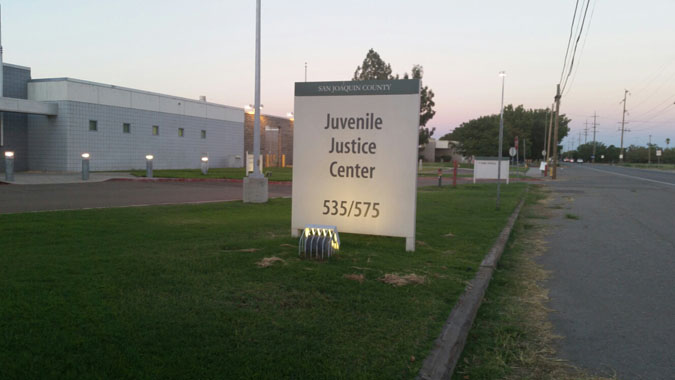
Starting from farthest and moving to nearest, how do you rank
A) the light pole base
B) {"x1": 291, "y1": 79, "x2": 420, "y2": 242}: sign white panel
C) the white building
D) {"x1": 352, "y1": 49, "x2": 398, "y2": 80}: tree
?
{"x1": 352, "y1": 49, "x2": 398, "y2": 80}: tree, the white building, the light pole base, {"x1": 291, "y1": 79, "x2": 420, "y2": 242}: sign white panel

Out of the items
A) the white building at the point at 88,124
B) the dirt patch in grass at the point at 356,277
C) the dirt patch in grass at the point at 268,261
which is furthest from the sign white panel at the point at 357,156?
the white building at the point at 88,124

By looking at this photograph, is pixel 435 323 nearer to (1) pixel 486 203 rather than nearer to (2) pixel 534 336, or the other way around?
(2) pixel 534 336

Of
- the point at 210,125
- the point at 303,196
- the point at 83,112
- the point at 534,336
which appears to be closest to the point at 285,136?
the point at 210,125

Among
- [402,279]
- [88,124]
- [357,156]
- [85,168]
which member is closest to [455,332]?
[402,279]

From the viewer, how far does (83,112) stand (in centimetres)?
2955

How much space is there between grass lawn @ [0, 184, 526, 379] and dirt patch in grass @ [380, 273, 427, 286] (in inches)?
4.5

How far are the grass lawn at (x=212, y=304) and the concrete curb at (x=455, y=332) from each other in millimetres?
94

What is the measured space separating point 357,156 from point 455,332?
426cm

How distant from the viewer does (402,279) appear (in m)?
5.62

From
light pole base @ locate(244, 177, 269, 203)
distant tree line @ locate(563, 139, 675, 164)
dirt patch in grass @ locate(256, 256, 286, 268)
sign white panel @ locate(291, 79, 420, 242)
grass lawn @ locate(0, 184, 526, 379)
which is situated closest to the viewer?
grass lawn @ locate(0, 184, 526, 379)

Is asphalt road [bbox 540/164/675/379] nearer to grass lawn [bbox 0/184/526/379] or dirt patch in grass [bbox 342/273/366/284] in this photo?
grass lawn [bbox 0/184/526/379]

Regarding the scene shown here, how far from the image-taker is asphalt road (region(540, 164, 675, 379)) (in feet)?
13.0

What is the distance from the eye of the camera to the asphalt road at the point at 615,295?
3.98m

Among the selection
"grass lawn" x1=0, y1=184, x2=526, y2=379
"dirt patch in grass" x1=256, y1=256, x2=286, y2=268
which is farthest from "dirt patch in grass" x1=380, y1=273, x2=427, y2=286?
"dirt patch in grass" x1=256, y1=256, x2=286, y2=268
